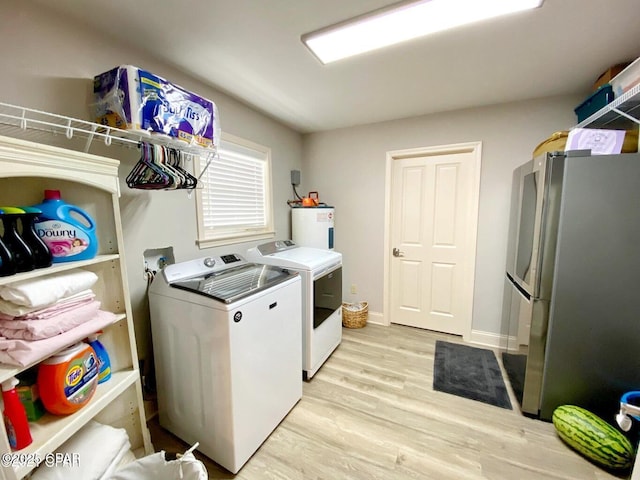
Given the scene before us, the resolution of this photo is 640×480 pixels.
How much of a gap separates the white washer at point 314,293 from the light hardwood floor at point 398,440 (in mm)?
256

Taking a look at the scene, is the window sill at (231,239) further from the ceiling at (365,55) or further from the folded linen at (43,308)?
the ceiling at (365,55)

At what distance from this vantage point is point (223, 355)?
1.28 meters

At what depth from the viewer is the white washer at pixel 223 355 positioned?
1.30 meters

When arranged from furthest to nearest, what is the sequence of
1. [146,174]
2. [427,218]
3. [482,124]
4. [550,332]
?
[427,218] < [482,124] < [550,332] < [146,174]

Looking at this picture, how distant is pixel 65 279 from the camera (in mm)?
990

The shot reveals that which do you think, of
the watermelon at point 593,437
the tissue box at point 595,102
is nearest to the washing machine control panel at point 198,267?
the watermelon at point 593,437

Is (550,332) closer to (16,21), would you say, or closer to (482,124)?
(482,124)

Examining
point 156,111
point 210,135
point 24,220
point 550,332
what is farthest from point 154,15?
point 550,332

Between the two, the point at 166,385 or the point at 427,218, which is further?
the point at 427,218

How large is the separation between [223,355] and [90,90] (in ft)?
5.14

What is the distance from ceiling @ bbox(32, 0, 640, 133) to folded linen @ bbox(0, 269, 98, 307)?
50.0 inches

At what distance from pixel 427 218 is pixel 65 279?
2.90 meters

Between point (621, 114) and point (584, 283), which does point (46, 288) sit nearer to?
point (584, 283)

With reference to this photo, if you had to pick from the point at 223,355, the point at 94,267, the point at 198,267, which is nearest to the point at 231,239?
the point at 198,267
